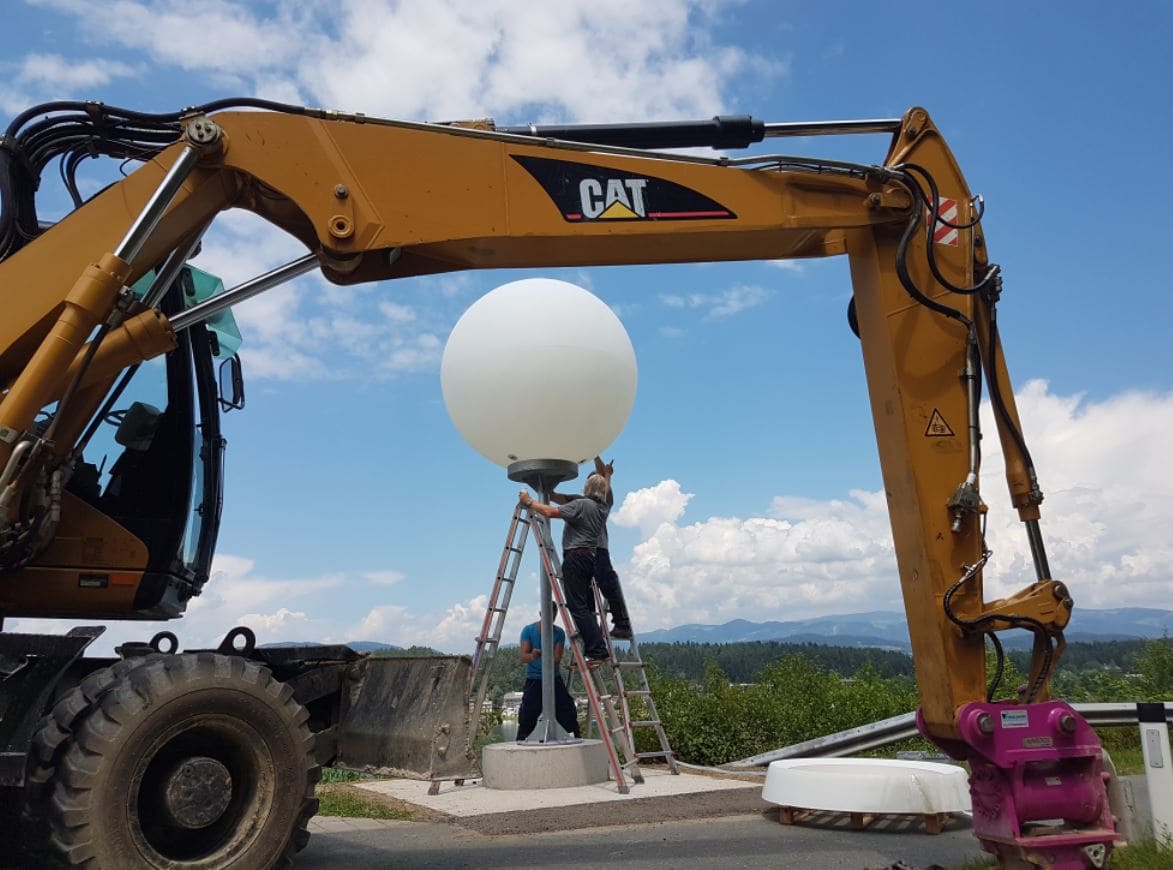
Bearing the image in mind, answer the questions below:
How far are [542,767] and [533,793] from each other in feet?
0.90

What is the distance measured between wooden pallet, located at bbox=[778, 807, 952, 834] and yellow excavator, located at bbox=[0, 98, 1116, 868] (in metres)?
1.67

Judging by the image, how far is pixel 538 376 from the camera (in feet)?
27.1

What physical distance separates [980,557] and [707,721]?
6480 millimetres

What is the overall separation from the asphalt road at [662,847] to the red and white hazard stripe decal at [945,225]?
10.8 feet

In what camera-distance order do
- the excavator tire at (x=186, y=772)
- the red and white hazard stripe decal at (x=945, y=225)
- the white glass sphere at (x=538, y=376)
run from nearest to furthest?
1. the excavator tire at (x=186, y=772)
2. the red and white hazard stripe decal at (x=945, y=225)
3. the white glass sphere at (x=538, y=376)

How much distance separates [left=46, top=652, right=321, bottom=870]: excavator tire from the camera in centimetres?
418

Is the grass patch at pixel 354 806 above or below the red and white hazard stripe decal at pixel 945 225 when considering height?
below

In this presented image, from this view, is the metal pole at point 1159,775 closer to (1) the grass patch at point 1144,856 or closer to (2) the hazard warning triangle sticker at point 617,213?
(1) the grass patch at point 1144,856

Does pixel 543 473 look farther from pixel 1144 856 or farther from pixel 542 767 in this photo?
pixel 1144 856

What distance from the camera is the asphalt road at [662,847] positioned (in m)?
5.50

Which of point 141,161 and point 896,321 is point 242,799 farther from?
point 896,321

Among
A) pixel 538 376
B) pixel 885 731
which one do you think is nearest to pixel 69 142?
pixel 538 376

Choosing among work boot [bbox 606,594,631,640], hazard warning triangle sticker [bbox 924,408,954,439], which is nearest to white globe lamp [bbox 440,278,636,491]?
work boot [bbox 606,594,631,640]

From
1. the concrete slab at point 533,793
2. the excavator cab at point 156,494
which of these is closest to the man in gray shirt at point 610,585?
the concrete slab at point 533,793
